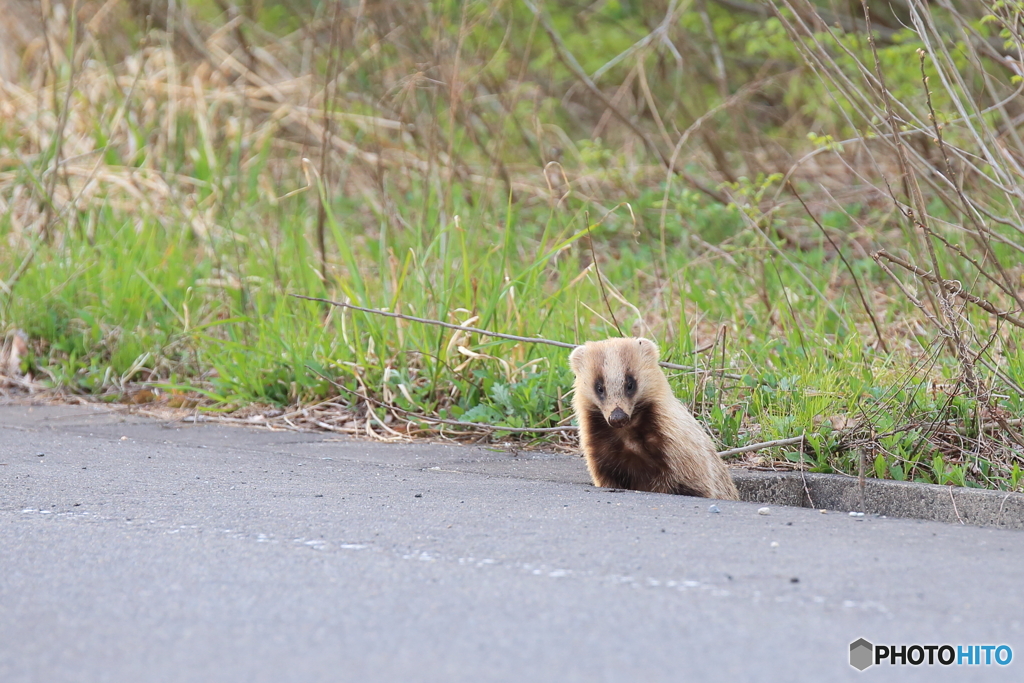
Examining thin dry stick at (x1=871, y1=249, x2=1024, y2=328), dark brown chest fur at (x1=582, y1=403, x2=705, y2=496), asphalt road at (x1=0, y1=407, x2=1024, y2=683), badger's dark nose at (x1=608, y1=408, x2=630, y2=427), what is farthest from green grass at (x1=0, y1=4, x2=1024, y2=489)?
asphalt road at (x1=0, y1=407, x2=1024, y2=683)

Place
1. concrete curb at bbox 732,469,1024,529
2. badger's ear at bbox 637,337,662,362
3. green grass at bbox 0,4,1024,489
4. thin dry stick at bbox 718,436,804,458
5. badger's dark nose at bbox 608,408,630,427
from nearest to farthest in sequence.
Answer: concrete curb at bbox 732,469,1024,529 < badger's dark nose at bbox 608,408,630,427 < thin dry stick at bbox 718,436,804,458 < badger's ear at bbox 637,337,662,362 < green grass at bbox 0,4,1024,489

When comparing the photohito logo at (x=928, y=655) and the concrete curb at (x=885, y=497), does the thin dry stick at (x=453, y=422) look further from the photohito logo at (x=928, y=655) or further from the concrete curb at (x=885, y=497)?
the photohito logo at (x=928, y=655)

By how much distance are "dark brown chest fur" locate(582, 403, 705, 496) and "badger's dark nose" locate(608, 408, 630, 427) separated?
0.68 feet

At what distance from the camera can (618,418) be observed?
4.45 meters

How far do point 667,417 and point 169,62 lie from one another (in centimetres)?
752

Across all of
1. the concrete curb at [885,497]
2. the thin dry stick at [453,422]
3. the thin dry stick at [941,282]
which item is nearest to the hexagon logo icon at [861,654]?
the concrete curb at [885,497]

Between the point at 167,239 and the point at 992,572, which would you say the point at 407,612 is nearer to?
the point at 992,572

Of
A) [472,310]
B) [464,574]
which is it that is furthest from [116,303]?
[464,574]

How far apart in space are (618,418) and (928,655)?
7.31ft

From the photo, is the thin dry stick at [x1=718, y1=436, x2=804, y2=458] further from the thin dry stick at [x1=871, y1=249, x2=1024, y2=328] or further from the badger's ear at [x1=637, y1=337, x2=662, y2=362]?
the thin dry stick at [x1=871, y1=249, x2=1024, y2=328]

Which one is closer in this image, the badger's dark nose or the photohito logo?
the photohito logo

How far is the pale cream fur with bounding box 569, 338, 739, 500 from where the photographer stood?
4.46 m

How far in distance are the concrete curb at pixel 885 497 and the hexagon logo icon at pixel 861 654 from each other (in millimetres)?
1993

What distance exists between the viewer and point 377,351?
6.17 metres
